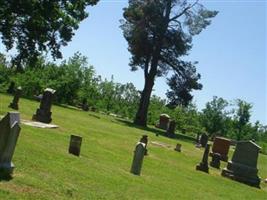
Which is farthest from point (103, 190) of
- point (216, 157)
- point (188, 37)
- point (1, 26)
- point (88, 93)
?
point (88, 93)

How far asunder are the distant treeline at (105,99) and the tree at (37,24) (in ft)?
41.8

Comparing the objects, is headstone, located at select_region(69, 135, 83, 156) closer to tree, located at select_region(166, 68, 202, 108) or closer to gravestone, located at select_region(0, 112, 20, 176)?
gravestone, located at select_region(0, 112, 20, 176)

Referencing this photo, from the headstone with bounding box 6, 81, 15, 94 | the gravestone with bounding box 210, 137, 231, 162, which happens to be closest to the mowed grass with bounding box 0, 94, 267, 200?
the gravestone with bounding box 210, 137, 231, 162

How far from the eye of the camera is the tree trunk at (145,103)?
1868 inches

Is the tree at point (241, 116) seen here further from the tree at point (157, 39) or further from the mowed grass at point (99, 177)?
the mowed grass at point (99, 177)

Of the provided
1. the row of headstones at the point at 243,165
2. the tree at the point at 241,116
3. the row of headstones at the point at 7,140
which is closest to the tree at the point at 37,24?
the row of headstones at the point at 243,165

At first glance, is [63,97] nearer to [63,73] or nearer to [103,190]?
[63,73]

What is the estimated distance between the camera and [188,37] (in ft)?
161

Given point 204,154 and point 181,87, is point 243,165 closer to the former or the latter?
point 204,154

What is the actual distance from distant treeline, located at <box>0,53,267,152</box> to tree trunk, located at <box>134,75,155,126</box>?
6554mm

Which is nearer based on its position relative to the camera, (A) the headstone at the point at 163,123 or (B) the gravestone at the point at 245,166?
(B) the gravestone at the point at 245,166

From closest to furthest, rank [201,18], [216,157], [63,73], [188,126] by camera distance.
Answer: [216,157], [201,18], [63,73], [188,126]

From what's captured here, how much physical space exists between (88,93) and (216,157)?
114ft

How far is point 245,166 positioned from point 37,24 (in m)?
16.7
